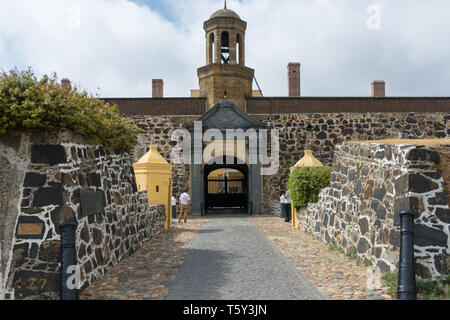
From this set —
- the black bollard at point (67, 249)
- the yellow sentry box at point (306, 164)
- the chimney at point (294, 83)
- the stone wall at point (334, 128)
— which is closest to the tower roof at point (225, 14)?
the chimney at point (294, 83)

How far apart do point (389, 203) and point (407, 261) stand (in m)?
1.52

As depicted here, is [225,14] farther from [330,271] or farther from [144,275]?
[144,275]

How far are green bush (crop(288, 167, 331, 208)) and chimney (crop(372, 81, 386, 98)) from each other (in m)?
13.8

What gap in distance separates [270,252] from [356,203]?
2.00m

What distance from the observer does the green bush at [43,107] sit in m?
5.02

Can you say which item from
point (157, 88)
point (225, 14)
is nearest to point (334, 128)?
point (225, 14)

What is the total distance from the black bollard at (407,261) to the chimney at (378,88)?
20.9 metres

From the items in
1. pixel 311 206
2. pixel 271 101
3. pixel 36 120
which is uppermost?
pixel 271 101

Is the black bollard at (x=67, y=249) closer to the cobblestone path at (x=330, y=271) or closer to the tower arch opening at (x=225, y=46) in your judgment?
the cobblestone path at (x=330, y=271)

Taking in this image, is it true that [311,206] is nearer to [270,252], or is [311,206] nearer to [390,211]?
[270,252]

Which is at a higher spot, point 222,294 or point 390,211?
point 390,211

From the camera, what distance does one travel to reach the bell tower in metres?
20.0

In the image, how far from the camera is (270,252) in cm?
830
